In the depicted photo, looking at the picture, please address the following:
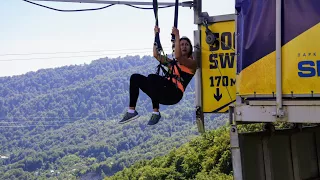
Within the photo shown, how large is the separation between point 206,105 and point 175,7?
4.11 ft

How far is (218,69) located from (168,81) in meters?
0.63

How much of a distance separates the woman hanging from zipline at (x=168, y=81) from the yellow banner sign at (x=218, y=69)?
0.60 feet

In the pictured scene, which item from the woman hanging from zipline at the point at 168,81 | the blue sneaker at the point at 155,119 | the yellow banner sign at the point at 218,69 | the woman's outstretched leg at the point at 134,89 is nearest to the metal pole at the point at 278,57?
the yellow banner sign at the point at 218,69

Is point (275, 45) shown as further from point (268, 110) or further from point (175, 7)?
point (175, 7)

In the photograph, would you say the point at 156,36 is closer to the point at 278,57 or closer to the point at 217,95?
the point at 217,95

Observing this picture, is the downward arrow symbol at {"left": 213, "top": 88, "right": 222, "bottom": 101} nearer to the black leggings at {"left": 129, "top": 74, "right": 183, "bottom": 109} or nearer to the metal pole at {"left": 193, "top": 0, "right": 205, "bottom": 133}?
the metal pole at {"left": 193, "top": 0, "right": 205, "bottom": 133}

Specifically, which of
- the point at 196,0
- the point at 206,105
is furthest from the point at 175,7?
the point at 206,105

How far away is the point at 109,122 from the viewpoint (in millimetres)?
182750

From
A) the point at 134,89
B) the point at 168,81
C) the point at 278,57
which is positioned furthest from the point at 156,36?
the point at 278,57

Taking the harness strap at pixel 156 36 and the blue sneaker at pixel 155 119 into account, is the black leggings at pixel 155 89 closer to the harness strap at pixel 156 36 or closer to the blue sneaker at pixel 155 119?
the blue sneaker at pixel 155 119

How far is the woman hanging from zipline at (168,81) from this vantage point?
19.2 ft

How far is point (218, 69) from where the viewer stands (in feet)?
19.2

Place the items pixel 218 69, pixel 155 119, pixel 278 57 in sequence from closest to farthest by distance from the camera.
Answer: pixel 278 57
pixel 218 69
pixel 155 119

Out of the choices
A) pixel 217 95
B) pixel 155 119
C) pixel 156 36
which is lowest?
pixel 155 119
